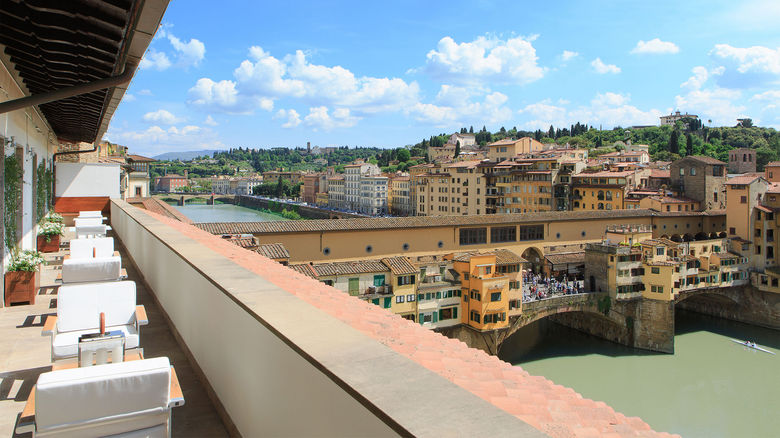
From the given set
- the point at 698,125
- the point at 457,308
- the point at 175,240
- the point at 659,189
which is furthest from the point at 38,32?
the point at 698,125

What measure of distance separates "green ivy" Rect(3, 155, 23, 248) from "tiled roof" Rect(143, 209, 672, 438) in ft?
14.1

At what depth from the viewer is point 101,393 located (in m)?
1.54

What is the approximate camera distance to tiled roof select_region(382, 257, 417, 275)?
17266 mm

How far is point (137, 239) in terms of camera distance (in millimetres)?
5590

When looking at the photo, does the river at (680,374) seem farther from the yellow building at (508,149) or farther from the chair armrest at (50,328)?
the yellow building at (508,149)

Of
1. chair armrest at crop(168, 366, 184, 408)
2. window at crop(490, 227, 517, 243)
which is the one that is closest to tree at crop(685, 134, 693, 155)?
window at crop(490, 227, 517, 243)

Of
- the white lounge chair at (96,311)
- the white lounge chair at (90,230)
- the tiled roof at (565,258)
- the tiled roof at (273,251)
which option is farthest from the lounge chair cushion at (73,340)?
the tiled roof at (565,258)

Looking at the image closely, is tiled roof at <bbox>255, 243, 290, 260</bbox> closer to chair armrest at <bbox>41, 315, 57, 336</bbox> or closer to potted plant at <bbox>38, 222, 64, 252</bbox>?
potted plant at <bbox>38, 222, 64, 252</bbox>

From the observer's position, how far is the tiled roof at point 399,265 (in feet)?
56.6

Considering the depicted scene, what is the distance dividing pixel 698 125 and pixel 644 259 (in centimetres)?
7834

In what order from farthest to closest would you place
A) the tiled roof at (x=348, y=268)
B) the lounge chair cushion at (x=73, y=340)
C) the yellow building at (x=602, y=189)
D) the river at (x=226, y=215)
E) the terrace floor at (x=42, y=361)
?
the river at (x=226, y=215) → the yellow building at (x=602, y=189) → the tiled roof at (x=348, y=268) → the lounge chair cushion at (x=73, y=340) → the terrace floor at (x=42, y=361)

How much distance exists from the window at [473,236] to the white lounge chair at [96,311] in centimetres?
1878

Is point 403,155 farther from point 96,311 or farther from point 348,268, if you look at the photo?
point 96,311

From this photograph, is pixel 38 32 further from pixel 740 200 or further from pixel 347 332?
pixel 740 200
